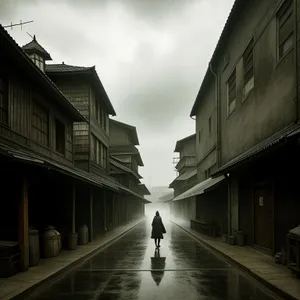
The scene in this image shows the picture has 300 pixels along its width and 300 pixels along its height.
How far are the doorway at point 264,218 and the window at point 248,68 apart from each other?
423 cm

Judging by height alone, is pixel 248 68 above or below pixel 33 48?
below

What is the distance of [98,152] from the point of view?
Result: 1041 inches

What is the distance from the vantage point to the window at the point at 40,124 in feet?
46.7

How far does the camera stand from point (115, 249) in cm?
1579

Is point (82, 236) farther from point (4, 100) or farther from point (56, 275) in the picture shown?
point (4, 100)

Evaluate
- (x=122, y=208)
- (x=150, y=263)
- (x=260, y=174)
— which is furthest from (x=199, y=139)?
(x=150, y=263)

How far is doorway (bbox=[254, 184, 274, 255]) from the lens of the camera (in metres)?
12.2

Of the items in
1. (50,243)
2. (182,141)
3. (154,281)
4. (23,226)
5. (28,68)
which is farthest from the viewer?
(182,141)

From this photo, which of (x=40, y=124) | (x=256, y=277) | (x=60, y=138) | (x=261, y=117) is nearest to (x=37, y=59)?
(x=60, y=138)

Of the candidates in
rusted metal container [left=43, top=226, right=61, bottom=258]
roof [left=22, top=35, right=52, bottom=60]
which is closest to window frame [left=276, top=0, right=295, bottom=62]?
rusted metal container [left=43, top=226, right=61, bottom=258]

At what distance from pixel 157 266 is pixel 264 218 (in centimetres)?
432

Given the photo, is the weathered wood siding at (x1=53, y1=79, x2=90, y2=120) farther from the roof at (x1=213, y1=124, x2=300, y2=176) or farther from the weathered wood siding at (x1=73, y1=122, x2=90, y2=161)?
the roof at (x1=213, y1=124, x2=300, y2=176)

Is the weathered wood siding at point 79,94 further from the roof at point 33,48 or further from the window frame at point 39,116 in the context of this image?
the window frame at point 39,116

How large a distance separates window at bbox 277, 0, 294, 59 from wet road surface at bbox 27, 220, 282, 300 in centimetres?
670
